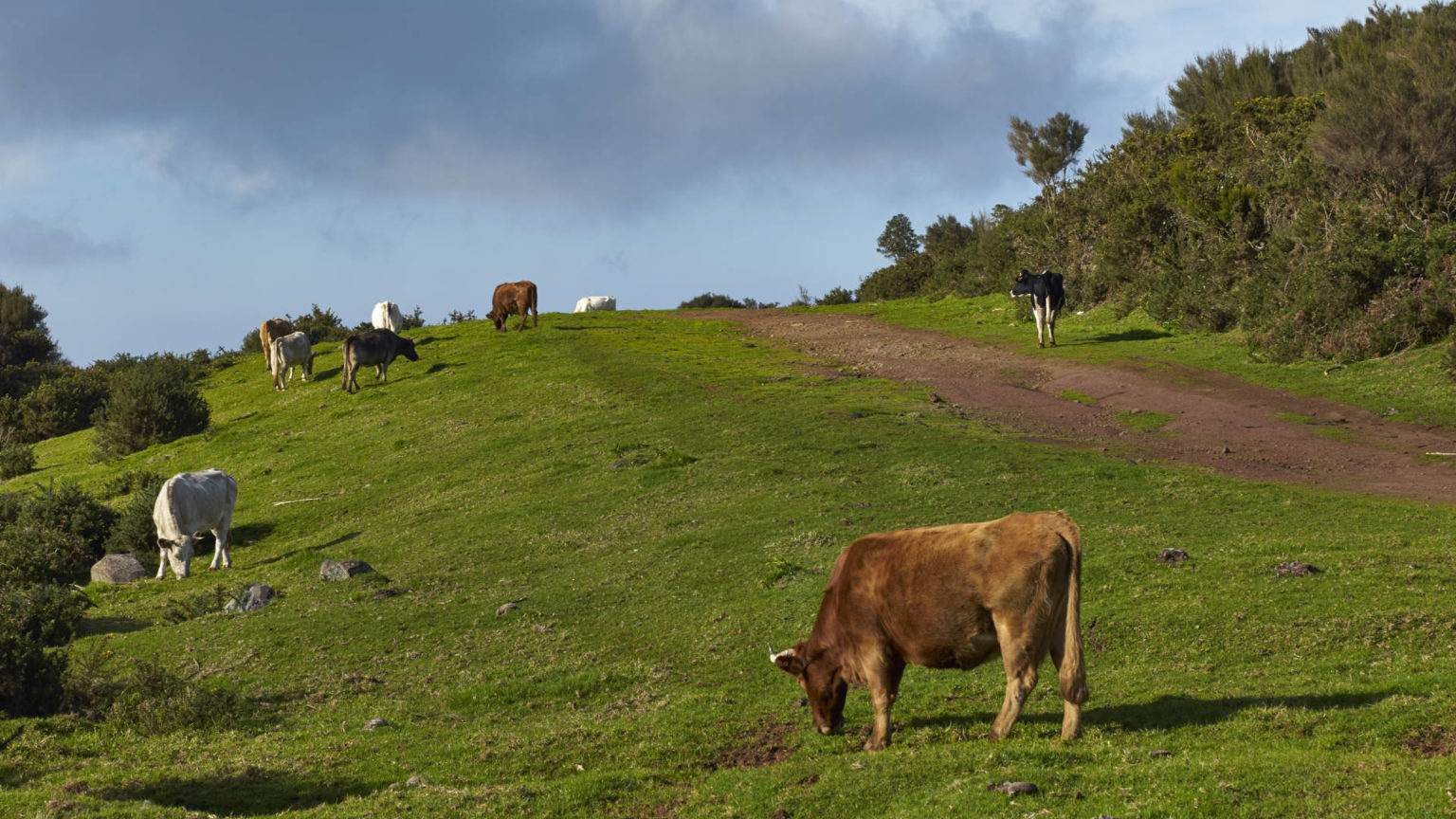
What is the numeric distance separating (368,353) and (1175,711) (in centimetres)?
3909

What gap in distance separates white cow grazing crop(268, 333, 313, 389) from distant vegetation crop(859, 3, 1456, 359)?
3738cm

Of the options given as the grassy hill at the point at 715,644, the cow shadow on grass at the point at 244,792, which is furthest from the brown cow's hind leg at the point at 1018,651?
the cow shadow on grass at the point at 244,792

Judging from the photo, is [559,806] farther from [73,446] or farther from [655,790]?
[73,446]

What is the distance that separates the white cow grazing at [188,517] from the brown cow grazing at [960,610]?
64.2ft

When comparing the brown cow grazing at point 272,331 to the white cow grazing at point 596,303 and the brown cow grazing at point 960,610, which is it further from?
the brown cow grazing at point 960,610

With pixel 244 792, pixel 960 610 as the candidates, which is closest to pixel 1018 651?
pixel 960 610

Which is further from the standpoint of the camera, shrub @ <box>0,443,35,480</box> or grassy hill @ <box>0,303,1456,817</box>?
shrub @ <box>0,443,35,480</box>

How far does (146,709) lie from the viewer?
13836mm

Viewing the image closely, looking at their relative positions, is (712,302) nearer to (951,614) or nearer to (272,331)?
(272,331)

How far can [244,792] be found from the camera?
1082cm

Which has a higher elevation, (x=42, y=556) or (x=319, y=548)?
(x=42, y=556)

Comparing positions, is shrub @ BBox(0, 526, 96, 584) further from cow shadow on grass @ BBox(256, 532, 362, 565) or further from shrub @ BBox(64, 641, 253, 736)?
shrub @ BBox(64, 641, 253, 736)

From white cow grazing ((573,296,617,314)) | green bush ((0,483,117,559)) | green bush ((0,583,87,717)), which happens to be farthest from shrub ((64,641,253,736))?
white cow grazing ((573,296,617,314))

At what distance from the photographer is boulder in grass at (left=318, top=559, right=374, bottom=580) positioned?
71.1 feet
